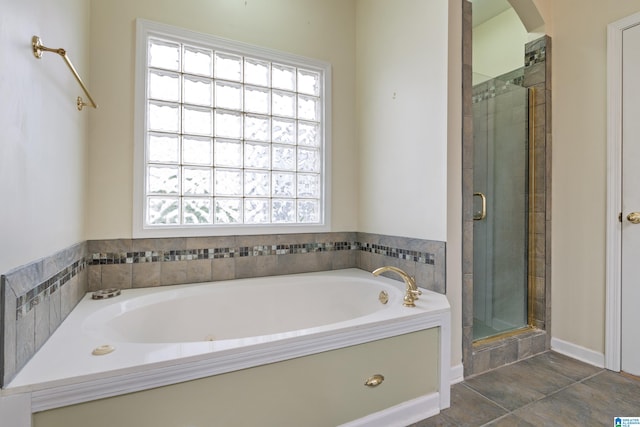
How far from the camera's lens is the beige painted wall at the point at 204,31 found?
1810 millimetres

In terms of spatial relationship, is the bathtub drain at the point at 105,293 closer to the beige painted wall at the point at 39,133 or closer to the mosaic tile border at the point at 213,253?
the mosaic tile border at the point at 213,253

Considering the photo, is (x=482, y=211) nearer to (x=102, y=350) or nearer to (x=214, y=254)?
(x=214, y=254)

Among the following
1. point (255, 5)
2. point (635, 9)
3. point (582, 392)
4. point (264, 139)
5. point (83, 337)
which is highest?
point (255, 5)

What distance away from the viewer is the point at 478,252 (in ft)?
7.20

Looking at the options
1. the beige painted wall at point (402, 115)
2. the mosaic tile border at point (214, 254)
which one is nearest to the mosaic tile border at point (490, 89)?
the beige painted wall at point (402, 115)

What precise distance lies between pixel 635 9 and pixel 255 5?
2.41 metres

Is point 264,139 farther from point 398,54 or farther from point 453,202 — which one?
point 453,202

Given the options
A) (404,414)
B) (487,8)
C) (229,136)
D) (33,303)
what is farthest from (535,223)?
(33,303)

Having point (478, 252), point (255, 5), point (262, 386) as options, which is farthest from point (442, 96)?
point (262, 386)

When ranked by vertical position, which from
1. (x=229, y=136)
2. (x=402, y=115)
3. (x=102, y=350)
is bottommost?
(x=102, y=350)

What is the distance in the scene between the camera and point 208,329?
182 cm

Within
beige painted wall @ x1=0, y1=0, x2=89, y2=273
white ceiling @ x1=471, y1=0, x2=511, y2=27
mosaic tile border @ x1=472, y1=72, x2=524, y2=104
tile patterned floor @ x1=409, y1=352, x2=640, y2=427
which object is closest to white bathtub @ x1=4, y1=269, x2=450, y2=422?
tile patterned floor @ x1=409, y1=352, x2=640, y2=427

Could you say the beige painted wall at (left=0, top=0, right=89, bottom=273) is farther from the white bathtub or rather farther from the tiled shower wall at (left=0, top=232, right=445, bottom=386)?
the white bathtub

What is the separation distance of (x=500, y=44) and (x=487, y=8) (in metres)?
0.34
